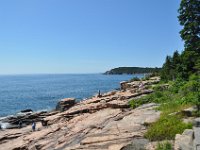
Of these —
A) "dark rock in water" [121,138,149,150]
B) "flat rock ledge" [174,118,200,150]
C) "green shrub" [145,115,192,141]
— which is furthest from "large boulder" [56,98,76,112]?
"flat rock ledge" [174,118,200,150]

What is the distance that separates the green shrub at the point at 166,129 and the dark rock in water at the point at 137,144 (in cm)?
34

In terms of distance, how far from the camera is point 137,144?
13094 millimetres

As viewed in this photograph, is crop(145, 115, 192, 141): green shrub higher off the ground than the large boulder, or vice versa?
crop(145, 115, 192, 141): green shrub

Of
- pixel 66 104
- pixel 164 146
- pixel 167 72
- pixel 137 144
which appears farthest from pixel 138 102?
pixel 167 72

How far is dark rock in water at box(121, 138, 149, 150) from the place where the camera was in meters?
12.7

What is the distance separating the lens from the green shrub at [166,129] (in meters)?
13.2

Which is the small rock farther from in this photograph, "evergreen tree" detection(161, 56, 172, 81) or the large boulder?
the large boulder

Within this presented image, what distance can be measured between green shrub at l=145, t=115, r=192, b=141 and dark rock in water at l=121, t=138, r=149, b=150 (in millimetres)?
343

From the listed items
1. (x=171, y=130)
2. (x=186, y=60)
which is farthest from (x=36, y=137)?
(x=186, y=60)

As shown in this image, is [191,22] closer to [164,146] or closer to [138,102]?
[138,102]

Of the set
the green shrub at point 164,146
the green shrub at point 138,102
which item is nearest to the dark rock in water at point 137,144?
the green shrub at point 164,146

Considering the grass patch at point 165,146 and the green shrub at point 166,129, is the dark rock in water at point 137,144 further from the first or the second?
the grass patch at point 165,146

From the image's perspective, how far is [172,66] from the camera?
151 ft

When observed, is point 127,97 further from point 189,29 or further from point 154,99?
point 189,29
